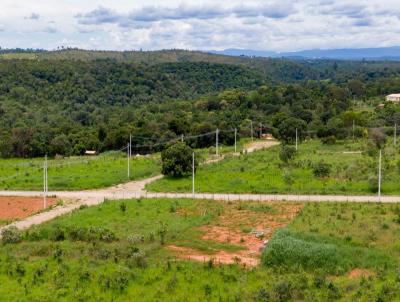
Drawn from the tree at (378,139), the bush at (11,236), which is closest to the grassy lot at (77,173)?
the bush at (11,236)

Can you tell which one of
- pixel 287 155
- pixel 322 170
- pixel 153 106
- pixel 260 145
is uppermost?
pixel 153 106

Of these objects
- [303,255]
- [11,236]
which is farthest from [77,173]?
[303,255]

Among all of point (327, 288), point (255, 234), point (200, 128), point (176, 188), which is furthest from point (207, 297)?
point (200, 128)

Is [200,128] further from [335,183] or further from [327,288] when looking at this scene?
[327,288]

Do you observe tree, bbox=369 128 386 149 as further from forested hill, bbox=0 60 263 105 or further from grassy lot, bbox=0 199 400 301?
forested hill, bbox=0 60 263 105

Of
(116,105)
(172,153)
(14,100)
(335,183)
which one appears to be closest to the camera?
(335,183)

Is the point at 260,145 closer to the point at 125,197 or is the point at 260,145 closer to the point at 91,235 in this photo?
the point at 125,197

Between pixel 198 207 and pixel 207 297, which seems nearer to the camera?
pixel 207 297
